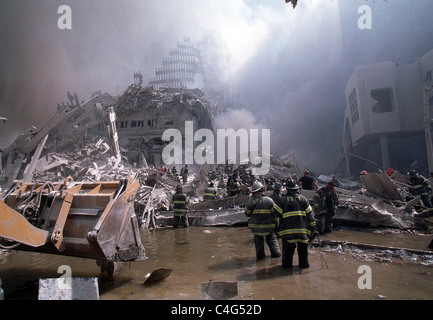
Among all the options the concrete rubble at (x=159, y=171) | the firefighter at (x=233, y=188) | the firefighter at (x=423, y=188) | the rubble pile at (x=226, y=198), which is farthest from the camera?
the firefighter at (x=233, y=188)

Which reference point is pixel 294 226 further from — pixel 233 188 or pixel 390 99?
pixel 390 99

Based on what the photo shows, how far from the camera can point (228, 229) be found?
838cm

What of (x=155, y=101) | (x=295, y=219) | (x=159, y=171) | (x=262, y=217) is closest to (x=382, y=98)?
(x=159, y=171)

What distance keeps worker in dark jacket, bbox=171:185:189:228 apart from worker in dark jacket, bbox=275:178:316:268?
15.6 feet

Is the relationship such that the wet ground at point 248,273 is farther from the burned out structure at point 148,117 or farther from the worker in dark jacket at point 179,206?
the burned out structure at point 148,117

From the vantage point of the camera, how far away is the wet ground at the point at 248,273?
3.49 m

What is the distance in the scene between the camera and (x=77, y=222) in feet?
12.4

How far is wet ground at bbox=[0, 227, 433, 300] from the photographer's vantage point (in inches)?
137

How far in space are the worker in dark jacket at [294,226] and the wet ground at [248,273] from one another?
23 cm

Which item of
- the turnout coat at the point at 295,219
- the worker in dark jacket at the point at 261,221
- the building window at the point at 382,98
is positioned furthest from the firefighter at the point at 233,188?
the building window at the point at 382,98
